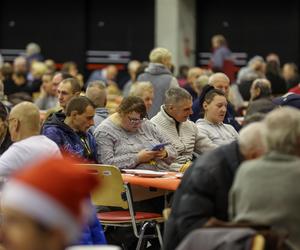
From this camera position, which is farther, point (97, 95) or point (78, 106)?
point (97, 95)

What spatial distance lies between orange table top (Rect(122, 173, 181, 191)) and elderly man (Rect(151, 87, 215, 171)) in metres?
1.30

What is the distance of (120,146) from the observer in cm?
957

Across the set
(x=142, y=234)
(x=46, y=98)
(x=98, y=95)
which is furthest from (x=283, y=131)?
(x=46, y=98)

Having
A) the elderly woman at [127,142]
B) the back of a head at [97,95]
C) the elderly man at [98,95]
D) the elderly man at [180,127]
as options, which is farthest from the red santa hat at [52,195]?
the back of a head at [97,95]

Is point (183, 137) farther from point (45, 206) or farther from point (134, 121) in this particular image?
point (45, 206)

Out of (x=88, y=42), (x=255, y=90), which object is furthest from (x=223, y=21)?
(x=255, y=90)

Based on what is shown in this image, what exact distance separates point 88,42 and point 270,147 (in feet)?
71.4

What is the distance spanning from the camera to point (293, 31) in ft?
82.5

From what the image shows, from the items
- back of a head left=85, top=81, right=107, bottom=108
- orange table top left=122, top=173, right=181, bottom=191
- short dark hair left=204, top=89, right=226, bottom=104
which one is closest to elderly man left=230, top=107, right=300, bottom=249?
orange table top left=122, top=173, right=181, bottom=191

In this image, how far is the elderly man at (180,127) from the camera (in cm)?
1024

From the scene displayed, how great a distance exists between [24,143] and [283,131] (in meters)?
2.05

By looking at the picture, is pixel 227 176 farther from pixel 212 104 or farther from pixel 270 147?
pixel 212 104

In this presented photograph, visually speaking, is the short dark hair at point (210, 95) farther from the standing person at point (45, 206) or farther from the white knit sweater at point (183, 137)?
the standing person at point (45, 206)

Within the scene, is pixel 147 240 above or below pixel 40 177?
below
